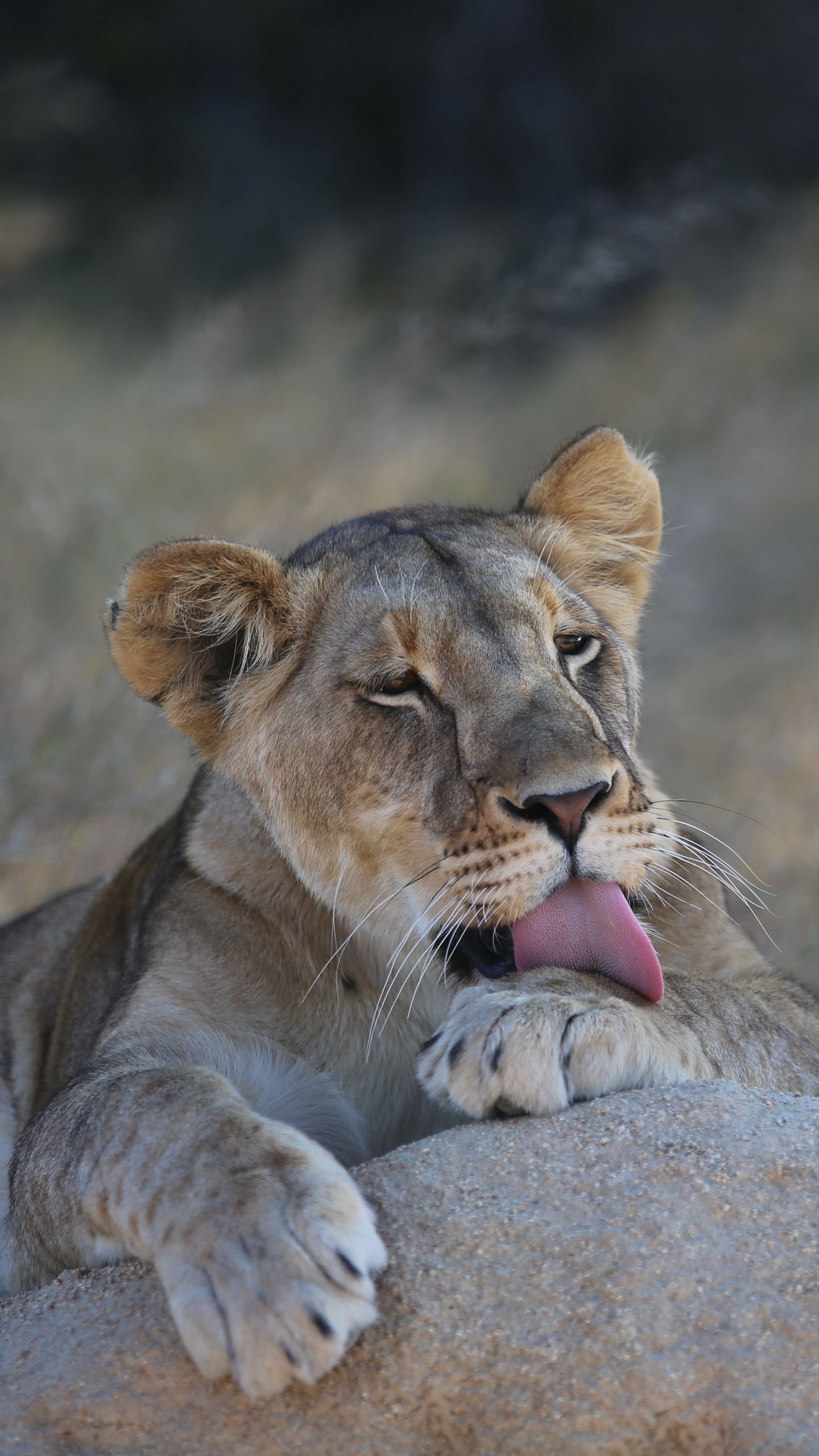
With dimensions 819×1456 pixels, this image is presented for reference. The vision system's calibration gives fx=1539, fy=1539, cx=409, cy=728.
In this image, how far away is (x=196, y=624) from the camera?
3098 millimetres

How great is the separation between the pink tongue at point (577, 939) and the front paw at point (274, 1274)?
0.62 meters

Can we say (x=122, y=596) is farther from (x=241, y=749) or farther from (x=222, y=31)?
(x=222, y=31)

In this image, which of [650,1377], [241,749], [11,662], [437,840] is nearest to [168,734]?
[11,662]

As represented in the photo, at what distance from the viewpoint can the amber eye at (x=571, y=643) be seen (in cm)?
309

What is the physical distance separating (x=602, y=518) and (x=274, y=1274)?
2.10 metres

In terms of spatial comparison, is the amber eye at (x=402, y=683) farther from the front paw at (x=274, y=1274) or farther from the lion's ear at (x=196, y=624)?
the front paw at (x=274, y=1274)

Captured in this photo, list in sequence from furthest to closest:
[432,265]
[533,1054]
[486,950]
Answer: [432,265], [486,950], [533,1054]

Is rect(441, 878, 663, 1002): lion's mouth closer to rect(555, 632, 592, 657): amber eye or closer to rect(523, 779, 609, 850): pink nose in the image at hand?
rect(523, 779, 609, 850): pink nose

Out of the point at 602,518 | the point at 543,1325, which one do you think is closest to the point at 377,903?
the point at 543,1325

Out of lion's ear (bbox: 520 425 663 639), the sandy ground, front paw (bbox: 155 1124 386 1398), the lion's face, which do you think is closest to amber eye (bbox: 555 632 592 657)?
the lion's face

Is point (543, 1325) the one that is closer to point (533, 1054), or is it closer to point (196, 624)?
point (533, 1054)

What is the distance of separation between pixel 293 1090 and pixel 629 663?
116 cm

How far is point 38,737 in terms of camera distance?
5855 millimetres

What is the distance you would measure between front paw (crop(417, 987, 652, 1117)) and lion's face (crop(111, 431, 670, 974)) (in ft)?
0.83
